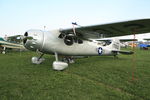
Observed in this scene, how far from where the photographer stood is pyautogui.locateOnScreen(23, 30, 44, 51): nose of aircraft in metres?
5.95

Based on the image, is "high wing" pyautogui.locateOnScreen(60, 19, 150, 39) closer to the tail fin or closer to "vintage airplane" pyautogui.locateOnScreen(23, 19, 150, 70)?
"vintage airplane" pyautogui.locateOnScreen(23, 19, 150, 70)

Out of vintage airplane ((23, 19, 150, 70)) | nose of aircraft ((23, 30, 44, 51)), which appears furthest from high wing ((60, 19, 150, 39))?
nose of aircraft ((23, 30, 44, 51))

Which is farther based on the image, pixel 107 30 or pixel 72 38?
pixel 72 38

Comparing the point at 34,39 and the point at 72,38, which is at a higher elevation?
the point at 72,38

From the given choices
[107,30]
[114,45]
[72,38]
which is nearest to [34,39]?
[72,38]

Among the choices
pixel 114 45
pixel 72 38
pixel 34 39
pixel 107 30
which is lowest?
pixel 114 45

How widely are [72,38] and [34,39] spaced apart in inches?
91.8

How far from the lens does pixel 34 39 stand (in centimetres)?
598

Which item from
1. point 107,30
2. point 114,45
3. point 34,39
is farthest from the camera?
point 114,45

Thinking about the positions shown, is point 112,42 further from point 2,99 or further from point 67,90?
point 2,99

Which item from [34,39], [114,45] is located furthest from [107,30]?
[114,45]

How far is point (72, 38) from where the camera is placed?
7.52m

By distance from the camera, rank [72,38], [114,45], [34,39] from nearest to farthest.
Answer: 1. [34,39]
2. [72,38]
3. [114,45]

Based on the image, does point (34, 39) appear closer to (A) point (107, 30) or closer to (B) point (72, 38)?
(B) point (72, 38)
